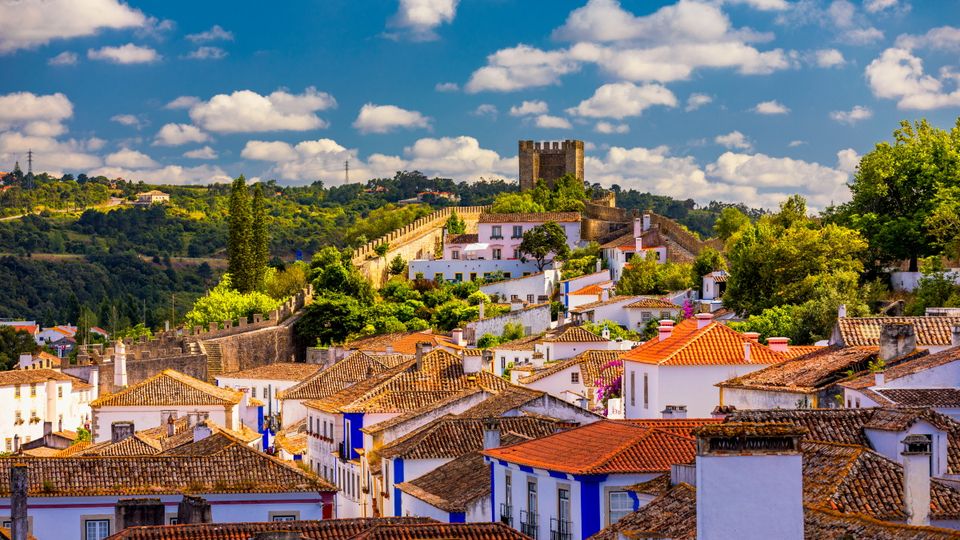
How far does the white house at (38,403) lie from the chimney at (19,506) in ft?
184

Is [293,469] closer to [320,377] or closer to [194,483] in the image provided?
[194,483]

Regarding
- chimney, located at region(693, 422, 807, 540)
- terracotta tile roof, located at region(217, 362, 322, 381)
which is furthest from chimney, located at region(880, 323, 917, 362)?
terracotta tile roof, located at region(217, 362, 322, 381)

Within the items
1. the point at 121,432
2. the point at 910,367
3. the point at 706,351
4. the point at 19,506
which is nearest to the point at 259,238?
the point at 121,432

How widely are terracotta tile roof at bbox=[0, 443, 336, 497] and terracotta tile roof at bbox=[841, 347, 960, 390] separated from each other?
10.1 m

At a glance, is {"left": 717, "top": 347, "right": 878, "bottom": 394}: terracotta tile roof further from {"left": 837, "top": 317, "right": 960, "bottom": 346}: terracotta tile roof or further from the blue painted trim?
the blue painted trim

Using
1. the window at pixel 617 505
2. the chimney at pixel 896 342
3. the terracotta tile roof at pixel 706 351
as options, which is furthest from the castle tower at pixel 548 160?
the window at pixel 617 505

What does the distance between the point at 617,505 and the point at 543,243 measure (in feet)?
252

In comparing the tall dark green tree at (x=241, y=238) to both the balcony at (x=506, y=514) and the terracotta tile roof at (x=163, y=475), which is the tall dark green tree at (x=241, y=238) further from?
the balcony at (x=506, y=514)

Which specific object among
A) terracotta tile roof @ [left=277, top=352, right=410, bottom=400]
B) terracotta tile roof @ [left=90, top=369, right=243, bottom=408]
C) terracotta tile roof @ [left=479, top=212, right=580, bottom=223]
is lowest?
terracotta tile roof @ [left=90, top=369, right=243, bottom=408]

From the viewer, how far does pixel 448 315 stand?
92188 mm

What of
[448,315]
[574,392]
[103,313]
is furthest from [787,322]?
[103,313]

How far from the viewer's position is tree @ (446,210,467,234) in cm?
12022

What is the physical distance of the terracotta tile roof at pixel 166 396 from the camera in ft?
220

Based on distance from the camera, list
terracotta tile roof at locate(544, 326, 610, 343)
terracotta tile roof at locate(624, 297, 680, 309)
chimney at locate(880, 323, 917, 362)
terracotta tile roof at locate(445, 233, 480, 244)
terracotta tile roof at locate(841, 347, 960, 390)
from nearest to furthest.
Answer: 1. terracotta tile roof at locate(841, 347, 960, 390)
2. chimney at locate(880, 323, 917, 362)
3. terracotta tile roof at locate(544, 326, 610, 343)
4. terracotta tile roof at locate(624, 297, 680, 309)
5. terracotta tile roof at locate(445, 233, 480, 244)
